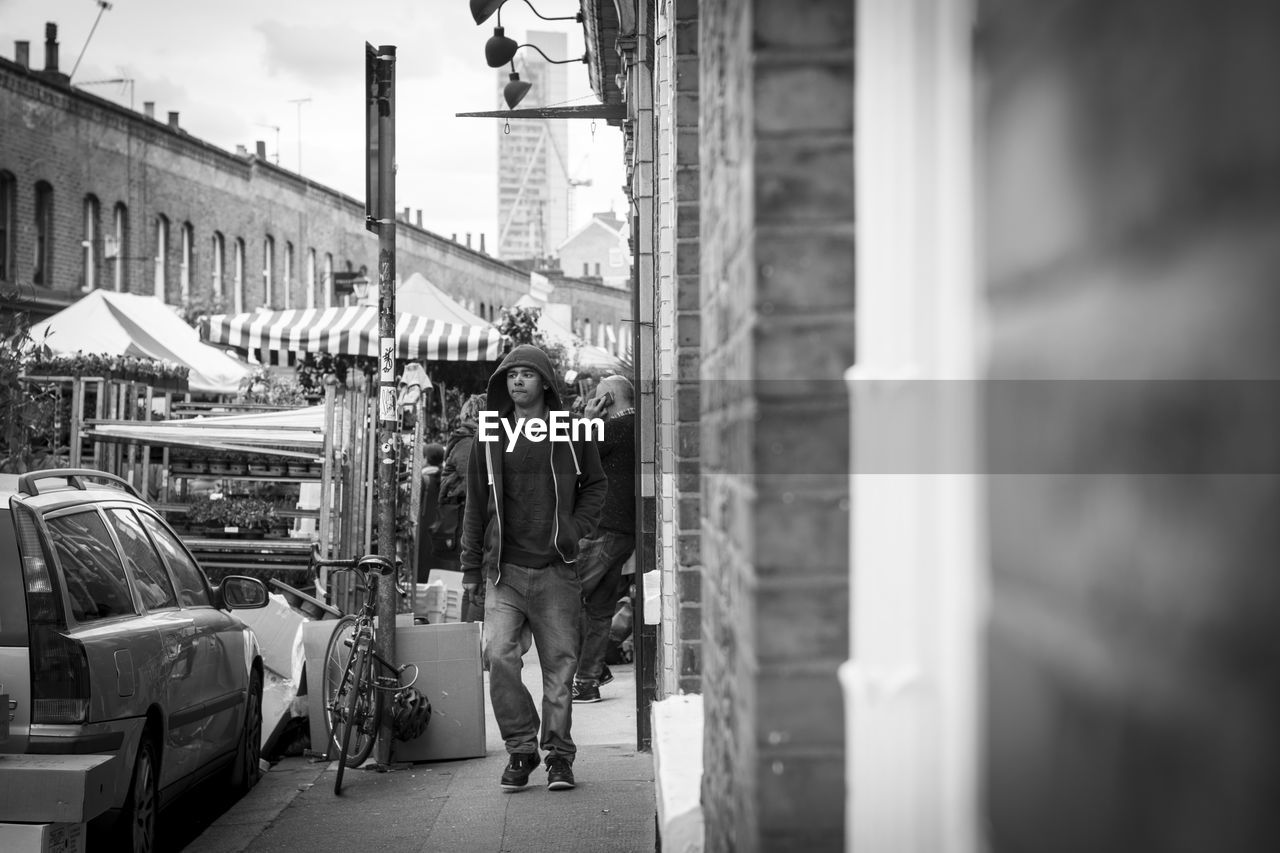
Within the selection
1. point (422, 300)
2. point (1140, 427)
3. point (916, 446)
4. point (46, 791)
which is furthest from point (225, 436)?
point (422, 300)

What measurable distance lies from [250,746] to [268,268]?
38.0 m

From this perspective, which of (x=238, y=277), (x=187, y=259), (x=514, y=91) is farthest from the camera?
(x=238, y=277)

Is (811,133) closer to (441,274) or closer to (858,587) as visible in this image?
(858,587)

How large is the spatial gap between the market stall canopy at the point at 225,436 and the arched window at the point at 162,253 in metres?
25.3

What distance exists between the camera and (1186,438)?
820 mm

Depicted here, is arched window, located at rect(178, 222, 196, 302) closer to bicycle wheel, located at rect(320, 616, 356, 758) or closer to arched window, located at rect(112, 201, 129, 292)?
arched window, located at rect(112, 201, 129, 292)

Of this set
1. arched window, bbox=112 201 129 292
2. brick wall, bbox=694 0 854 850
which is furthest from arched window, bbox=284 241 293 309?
brick wall, bbox=694 0 854 850

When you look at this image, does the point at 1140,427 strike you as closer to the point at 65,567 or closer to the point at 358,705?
the point at 65,567

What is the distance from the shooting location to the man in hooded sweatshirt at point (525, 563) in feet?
22.6

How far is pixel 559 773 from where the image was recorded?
22.7ft

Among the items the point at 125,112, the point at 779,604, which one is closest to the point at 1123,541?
the point at 779,604

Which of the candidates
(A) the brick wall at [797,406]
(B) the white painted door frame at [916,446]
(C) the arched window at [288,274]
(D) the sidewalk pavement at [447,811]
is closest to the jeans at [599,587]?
(D) the sidewalk pavement at [447,811]

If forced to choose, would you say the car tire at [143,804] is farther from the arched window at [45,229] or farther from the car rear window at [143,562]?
the arched window at [45,229]

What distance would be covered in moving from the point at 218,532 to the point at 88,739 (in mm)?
6958
